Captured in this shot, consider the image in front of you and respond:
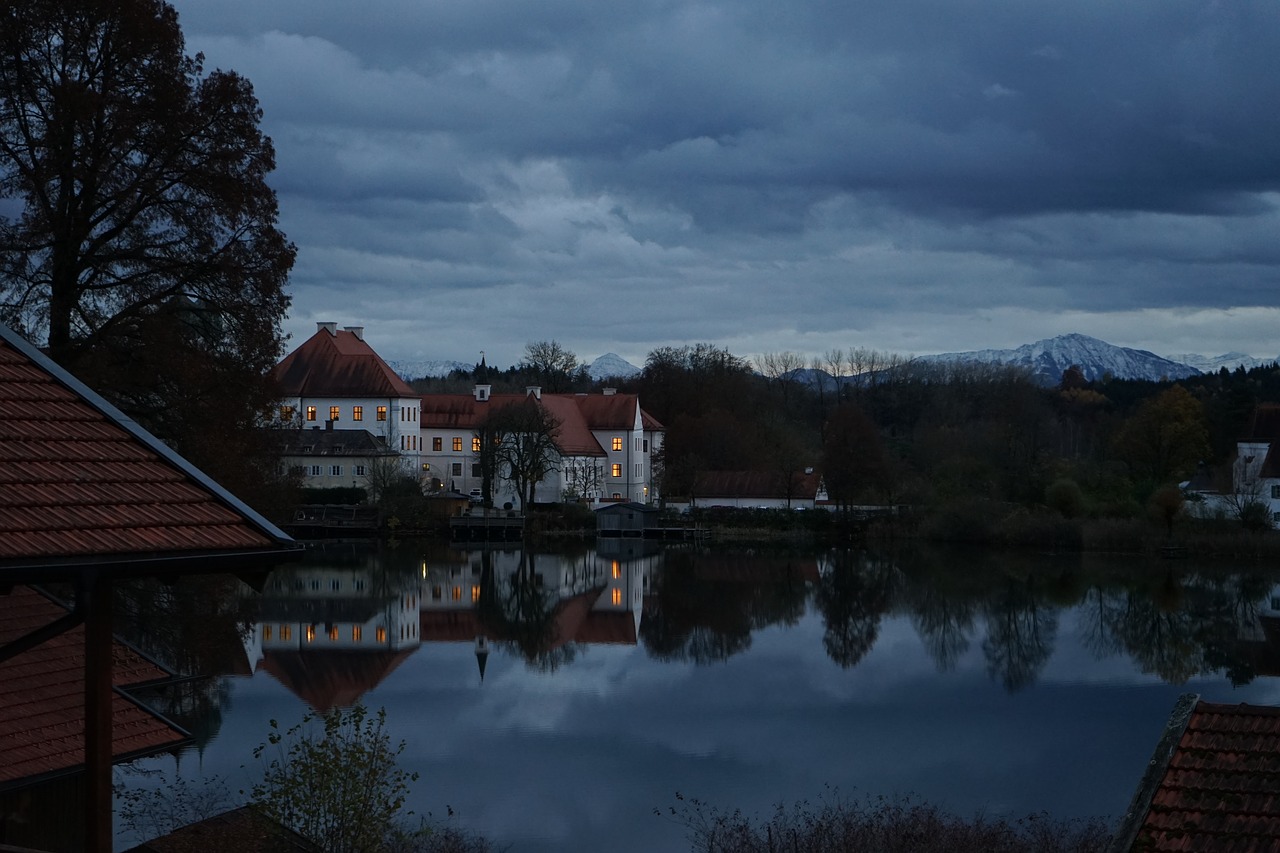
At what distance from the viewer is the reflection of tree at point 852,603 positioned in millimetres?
29312

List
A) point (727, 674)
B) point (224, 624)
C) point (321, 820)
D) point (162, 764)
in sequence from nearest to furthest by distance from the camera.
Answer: point (321, 820) < point (162, 764) < point (224, 624) < point (727, 674)

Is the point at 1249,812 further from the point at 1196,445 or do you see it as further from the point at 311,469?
the point at 1196,445

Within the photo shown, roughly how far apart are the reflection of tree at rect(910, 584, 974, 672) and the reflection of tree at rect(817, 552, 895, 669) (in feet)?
3.28

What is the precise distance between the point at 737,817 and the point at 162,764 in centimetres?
712

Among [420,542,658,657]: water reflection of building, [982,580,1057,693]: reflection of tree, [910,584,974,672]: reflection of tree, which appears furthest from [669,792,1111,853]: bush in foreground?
[420,542,658,657]: water reflection of building

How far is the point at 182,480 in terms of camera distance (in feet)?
15.8

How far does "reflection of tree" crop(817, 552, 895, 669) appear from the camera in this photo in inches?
1154

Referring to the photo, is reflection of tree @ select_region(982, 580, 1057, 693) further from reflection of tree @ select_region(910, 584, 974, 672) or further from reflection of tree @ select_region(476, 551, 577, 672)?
reflection of tree @ select_region(476, 551, 577, 672)

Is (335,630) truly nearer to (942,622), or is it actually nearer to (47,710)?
(942,622)

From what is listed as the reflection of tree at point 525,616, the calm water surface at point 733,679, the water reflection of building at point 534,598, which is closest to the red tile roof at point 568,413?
the water reflection of building at point 534,598

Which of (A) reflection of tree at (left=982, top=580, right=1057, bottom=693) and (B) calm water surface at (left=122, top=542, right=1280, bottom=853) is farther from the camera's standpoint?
(A) reflection of tree at (left=982, top=580, right=1057, bottom=693)

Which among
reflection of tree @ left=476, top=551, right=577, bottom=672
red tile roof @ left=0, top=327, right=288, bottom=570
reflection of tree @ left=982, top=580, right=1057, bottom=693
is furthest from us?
reflection of tree @ left=476, top=551, right=577, bottom=672

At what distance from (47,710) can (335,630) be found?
916 inches

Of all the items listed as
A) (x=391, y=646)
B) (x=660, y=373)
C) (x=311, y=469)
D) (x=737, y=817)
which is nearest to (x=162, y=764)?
(x=737, y=817)
